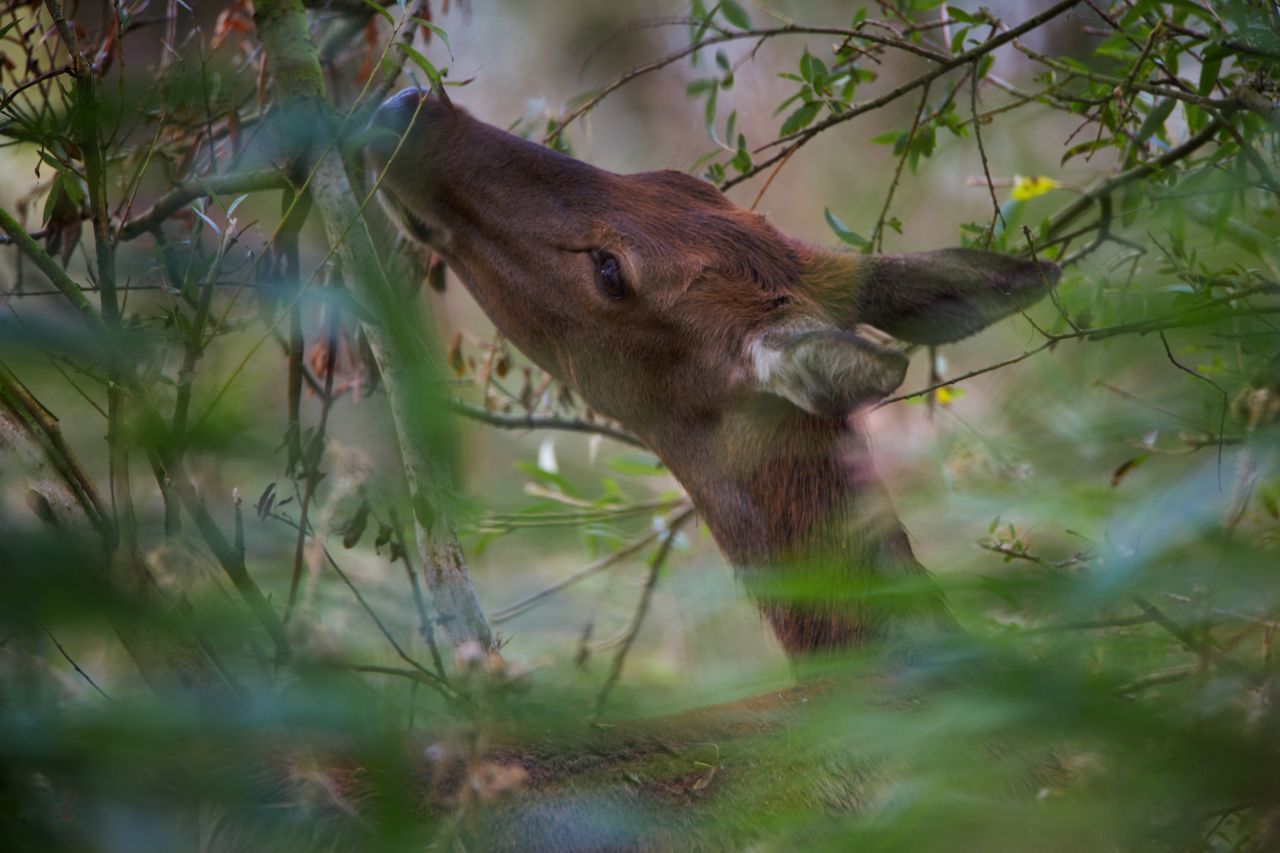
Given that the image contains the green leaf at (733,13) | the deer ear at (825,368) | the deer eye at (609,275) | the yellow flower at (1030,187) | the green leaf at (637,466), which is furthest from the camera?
the green leaf at (637,466)

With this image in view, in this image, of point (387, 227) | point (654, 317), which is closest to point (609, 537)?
point (654, 317)

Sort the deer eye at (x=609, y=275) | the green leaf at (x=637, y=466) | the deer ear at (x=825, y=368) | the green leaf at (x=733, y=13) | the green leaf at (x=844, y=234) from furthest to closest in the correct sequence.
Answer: the green leaf at (x=637, y=466)
the green leaf at (x=844, y=234)
the green leaf at (x=733, y=13)
the deer eye at (x=609, y=275)
the deer ear at (x=825, y=368)

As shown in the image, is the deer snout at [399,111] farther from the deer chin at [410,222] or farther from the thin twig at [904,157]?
the thin twig at [904,157]

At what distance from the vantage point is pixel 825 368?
2.54 m

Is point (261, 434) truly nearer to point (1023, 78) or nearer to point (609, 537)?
point (609, 537)

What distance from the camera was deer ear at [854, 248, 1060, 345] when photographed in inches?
116

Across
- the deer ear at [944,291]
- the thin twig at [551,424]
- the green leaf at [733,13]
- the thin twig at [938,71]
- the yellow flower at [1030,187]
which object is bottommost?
the thin twig at [551,424]

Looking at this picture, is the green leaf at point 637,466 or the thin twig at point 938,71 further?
the green leaf at point 637,466

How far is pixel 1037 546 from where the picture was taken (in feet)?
10.2

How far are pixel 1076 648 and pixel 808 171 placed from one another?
10.8m

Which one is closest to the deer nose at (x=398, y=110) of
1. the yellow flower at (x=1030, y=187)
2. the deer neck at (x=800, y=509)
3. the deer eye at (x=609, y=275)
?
the deer eye at (x=609, y=275)

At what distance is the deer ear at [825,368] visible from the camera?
7.75 ft

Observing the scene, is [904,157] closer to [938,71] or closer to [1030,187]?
[938,71]

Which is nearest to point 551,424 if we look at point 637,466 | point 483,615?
point 637,466
